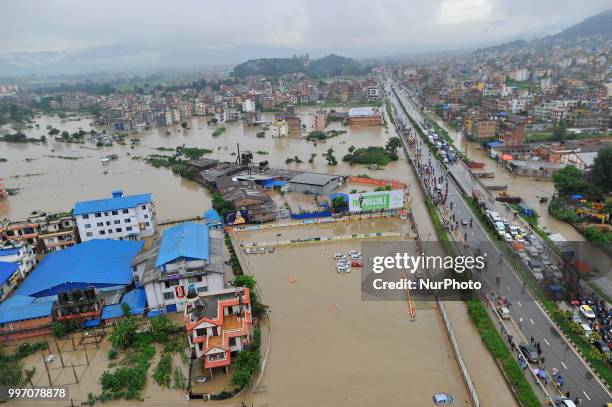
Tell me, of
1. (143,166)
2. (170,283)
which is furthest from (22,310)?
(143,166)

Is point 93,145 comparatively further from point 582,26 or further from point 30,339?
point 582,26

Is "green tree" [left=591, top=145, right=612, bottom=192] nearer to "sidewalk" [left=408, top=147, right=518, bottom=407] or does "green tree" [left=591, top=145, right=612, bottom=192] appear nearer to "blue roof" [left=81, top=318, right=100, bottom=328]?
"sidewalk" [left=408, top=147, right=518, bottom=407]

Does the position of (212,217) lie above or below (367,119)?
below

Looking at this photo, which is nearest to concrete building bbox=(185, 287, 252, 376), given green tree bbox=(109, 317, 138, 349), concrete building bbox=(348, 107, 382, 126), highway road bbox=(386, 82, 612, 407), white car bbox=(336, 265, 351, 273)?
green tree bbox=(109, 317, 138, 349)

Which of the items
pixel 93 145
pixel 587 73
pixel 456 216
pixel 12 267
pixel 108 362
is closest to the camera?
pixel 108 362

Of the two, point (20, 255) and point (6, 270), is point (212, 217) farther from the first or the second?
point (6, 270)

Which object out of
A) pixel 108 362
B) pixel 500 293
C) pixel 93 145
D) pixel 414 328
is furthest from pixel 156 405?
pixel 93 145
